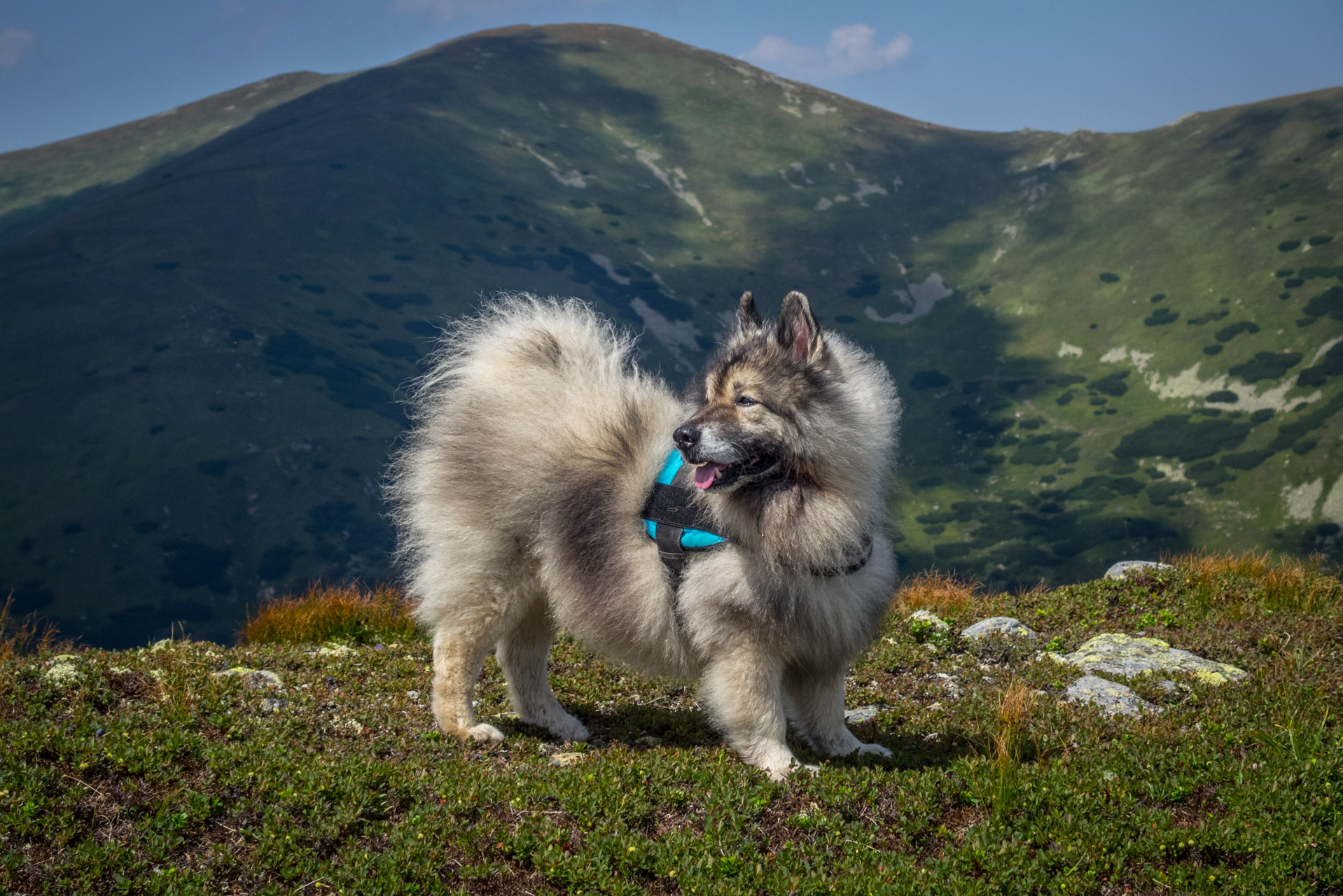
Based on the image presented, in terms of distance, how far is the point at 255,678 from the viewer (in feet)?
23.2

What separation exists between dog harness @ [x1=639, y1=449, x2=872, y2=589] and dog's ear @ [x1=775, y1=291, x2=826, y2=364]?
3.31 ft

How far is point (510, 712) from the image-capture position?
7.23 m

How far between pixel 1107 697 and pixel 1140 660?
Answer: 1159 mm

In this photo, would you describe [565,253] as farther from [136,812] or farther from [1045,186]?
[136,812]

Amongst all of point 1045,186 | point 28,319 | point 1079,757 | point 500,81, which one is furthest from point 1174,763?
point 500,81

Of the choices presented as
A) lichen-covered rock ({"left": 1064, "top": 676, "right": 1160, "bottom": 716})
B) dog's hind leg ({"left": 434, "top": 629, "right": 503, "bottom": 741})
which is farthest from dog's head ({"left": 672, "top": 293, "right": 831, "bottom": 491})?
lichen-covered rock ({"left": 1064, "top": 676, "right": 1160, "bottom": 716})

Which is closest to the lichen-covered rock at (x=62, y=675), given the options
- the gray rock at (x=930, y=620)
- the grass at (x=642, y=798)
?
the grass at (x=642, y=798)

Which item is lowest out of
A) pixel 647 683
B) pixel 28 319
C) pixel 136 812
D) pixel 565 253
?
pixel 647 683

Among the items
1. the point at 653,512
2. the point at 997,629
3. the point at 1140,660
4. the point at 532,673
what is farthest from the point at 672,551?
the point at 997,629

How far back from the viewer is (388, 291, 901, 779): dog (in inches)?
201

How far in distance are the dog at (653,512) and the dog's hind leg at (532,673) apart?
0.02 metres

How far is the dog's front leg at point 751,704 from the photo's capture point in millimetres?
5344

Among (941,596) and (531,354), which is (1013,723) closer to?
(531,354)

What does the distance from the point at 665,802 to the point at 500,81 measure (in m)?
105
